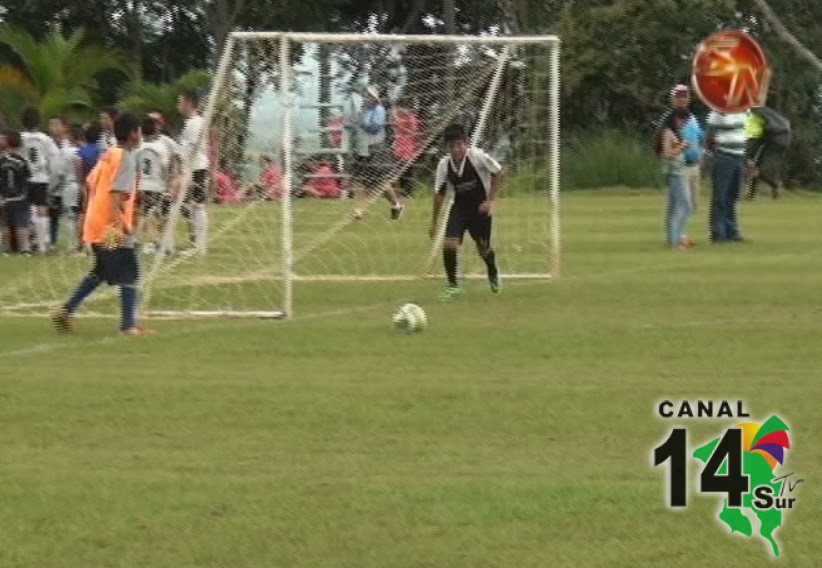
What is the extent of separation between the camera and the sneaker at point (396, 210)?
83.5 feet

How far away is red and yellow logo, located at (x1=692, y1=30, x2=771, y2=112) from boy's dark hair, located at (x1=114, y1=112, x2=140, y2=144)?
12743 mm

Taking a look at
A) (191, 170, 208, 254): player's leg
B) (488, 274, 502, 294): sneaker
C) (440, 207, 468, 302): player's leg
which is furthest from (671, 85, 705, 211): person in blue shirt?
(191, 170, 208, 254): player's leg

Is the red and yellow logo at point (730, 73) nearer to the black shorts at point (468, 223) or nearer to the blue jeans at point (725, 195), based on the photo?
the blue jeans at point (725, 195)

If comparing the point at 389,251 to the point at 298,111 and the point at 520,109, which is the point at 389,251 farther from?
the point at 298,111

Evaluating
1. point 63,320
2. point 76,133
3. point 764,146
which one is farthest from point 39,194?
point 764,146

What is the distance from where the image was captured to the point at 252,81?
19.9 meters

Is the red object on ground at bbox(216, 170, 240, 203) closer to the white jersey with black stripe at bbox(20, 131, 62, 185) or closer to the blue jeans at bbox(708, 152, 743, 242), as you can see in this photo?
the white jersey with black stripe at bbox(20, 131, 62, 185)

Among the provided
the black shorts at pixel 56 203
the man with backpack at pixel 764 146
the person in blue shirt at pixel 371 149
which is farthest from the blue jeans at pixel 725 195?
the man with backpack at pixel 764 146

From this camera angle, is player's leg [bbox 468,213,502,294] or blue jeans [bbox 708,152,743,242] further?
blue jeans [bbox 708,152,743,242]

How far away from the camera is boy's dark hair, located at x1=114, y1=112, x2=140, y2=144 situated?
55.5 ft

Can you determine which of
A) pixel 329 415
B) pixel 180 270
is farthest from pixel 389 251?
pixel 329 415

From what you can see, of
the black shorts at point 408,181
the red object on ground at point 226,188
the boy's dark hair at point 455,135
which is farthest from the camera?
the black shorts at point 408,181

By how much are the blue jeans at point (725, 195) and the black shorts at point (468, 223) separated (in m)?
8.02

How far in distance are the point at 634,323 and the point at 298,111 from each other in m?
4.16
